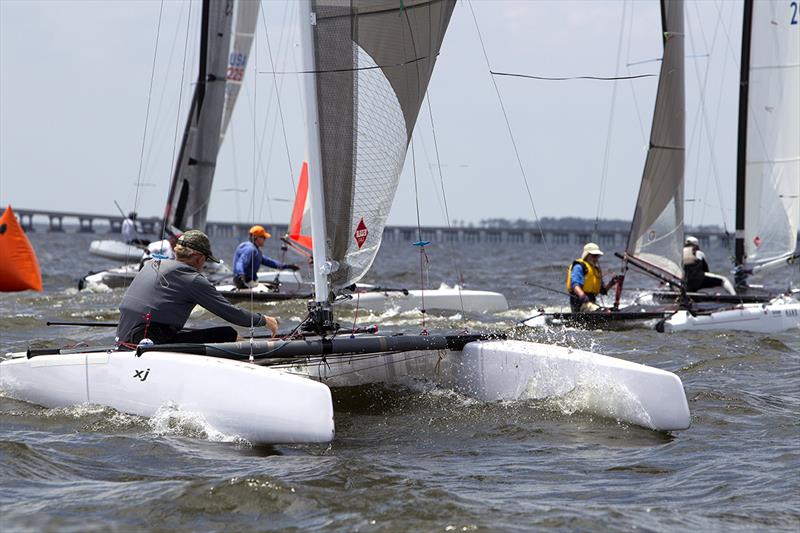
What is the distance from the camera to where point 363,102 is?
7309 mm

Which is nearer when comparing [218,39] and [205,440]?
[205,440]

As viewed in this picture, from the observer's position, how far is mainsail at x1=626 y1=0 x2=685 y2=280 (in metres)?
13.9

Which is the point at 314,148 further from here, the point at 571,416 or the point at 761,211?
the point at 761,211

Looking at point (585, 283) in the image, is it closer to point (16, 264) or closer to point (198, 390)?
point (16, 264)

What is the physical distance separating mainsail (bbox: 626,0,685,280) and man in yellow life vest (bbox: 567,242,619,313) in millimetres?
1804

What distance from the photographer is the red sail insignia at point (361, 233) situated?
24.4 ft

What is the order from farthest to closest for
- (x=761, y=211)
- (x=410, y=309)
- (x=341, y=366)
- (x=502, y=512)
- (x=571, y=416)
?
(x=761, y=211)
(x=410, y=309)
(x=341, y=366)
(x=571, y=416)
(x=502, y=512)

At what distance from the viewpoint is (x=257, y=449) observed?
19.1ft

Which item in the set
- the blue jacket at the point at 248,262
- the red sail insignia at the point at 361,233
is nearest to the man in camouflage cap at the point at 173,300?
the red sail insignia at the point at 361,233

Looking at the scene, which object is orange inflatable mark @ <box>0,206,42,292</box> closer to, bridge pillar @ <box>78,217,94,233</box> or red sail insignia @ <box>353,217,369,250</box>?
red sail insignia @ <box>353,217,369,250</box>

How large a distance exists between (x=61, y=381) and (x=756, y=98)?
1260cm

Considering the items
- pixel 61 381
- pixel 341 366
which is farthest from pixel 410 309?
pixel 61 381

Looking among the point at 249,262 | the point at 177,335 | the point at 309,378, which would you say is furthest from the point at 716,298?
the point at 177,335

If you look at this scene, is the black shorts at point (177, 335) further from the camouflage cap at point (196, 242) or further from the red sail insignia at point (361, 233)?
the red sail insignia at point (361, 233)
